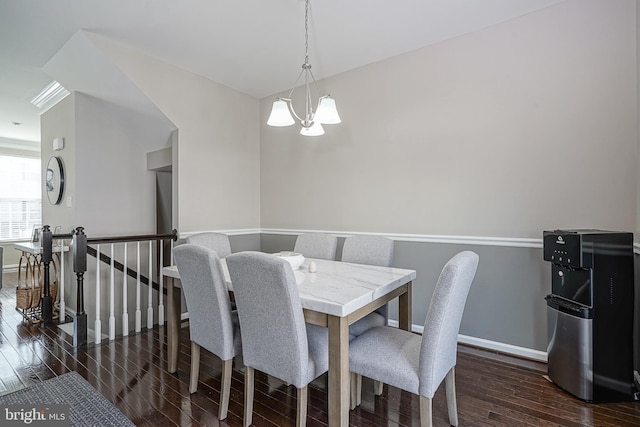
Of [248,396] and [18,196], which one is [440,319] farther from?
[18,196]

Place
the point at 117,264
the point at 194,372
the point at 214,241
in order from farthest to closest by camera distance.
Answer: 1. the point at 117,264
2. the point at 214,241
3. the point at 194,372

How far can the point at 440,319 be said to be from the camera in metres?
1.39

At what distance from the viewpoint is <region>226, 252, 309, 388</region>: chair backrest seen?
1.43 meters

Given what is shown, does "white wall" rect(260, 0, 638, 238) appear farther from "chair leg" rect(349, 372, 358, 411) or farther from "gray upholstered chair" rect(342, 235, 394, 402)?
"chair leg" rect(349, 372, 358, 411)

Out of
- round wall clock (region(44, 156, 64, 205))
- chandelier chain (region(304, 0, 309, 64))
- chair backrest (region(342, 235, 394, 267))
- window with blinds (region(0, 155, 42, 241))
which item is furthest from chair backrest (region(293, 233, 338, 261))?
window with blinds (region(0, 155, 42, 241))

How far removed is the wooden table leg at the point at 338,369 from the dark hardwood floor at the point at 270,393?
35 cm

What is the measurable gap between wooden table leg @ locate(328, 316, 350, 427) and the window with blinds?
25.5 feet

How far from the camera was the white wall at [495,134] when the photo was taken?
220 cm

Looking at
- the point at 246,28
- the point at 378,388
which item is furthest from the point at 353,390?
the point at 246,28

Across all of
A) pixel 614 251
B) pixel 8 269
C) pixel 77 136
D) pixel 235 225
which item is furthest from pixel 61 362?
pixel 8 269

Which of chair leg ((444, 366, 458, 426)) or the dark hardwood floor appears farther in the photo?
the dark hardwood floor

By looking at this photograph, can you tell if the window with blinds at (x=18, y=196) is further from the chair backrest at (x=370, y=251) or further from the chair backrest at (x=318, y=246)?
the chair backrest at (x=370, y=251)

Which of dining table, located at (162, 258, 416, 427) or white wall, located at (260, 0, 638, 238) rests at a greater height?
→ white wall, located at (260, 0, 638, 238)

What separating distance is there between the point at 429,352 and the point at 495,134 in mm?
2000
